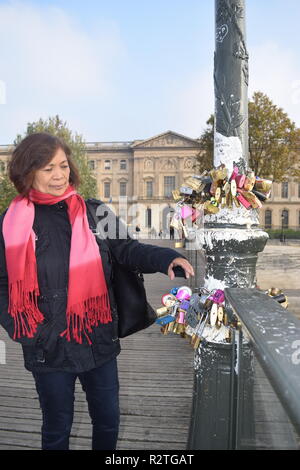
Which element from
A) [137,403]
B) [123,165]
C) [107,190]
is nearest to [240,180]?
[137,403]

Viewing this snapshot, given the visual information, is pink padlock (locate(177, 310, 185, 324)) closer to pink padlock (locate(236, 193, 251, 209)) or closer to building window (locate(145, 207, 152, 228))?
pink padlock (locate(236, 193, 251, 209))

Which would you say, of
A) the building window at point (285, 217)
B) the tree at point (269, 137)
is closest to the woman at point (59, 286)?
the tree at point (269, 137)

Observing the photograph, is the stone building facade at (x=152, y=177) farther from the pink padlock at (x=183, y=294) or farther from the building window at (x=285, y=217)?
the pink padlock at (x=183, y=294)

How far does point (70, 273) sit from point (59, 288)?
0.30 ft

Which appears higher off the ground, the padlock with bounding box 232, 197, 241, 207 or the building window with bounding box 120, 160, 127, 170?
the building window with bounding box 120, 160, 127, 170

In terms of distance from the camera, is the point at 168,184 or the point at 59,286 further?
the point at 168,184

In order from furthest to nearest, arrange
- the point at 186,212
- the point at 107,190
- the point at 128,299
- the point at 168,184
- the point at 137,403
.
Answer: the point at 107,190, the point at 168,184, the point at 137,403, the point at 186,212, the point at 128,299

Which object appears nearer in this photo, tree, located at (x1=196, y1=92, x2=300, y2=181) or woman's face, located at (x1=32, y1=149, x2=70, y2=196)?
woman's face, located at (x1=32, y1=149, x2=70, y2=196)

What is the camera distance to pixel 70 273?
191cm

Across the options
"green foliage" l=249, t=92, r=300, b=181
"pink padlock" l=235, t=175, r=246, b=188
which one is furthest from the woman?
"green foliage" l=249, t=92, r=300, b=181

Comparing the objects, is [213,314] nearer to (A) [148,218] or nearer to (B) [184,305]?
(B) [184,305]

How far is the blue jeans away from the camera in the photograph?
185 centimetres

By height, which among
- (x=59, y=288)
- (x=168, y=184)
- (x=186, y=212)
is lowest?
(x=59, y=288)

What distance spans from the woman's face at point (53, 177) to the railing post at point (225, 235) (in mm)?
875
